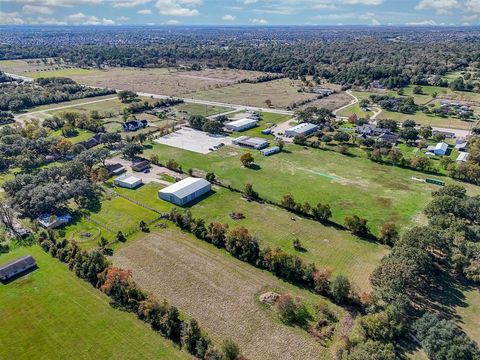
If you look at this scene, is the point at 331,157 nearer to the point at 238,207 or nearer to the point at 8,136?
the point at 238,207

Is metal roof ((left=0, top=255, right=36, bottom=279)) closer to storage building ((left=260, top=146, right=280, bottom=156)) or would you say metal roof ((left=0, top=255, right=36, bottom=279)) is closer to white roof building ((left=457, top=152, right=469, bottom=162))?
storage building ((left=260, top=146, right=280, bottom=156))

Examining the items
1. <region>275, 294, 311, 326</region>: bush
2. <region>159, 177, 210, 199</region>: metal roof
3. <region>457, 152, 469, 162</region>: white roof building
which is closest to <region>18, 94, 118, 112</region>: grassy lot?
<region>159, 177, 210, 199</region>: metal roof

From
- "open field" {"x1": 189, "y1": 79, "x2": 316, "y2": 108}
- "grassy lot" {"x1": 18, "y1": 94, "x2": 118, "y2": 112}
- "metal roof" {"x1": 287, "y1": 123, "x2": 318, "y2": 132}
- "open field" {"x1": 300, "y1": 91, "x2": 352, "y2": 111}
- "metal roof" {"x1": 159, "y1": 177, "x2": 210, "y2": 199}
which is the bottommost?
"open field" {"x1": 300, "y1": 91, "x2": 352, "y2": 111}

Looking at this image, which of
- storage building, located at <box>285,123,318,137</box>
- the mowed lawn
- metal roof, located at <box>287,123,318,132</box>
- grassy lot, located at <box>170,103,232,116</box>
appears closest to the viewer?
the mowed lawn

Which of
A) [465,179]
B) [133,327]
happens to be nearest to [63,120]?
[133,327]

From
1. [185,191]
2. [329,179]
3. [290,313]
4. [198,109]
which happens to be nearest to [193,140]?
[198,109]

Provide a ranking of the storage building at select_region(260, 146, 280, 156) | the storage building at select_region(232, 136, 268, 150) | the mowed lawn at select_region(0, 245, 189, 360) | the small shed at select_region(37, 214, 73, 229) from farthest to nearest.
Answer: the storage building at select_region(232, 136, 268, 150)
the storage building at select_region(260, 146, 280, 156)
the small shed at select_region(37, 214, 73, 229)
the mowed lawn at select_region(0, 245, 189, 360)

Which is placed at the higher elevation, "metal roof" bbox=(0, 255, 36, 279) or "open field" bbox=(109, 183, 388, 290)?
"metal roof" bbox=(0, 255, 36, 279)

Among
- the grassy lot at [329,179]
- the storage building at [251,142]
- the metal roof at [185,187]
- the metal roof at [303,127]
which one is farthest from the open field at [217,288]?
the metal roof at [303,127]
